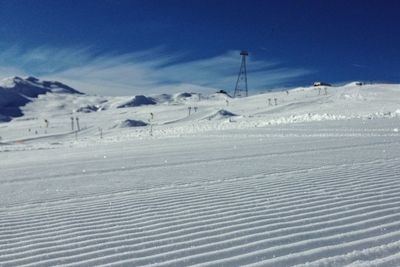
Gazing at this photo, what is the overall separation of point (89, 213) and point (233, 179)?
3098mm

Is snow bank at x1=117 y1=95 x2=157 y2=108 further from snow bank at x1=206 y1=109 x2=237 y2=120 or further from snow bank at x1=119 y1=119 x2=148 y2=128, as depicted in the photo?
snow bank at x1=206 y1=109 x2=237 y2=120

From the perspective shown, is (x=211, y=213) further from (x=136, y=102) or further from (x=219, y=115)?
(x=136, y=102)

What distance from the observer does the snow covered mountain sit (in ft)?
354

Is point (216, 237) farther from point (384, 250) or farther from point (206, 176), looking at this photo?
point (206, 176)

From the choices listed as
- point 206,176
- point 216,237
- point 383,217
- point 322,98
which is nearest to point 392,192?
point 383,217

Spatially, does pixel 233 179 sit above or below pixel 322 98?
below

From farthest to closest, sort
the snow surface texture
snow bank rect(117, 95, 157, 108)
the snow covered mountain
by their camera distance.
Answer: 1. the snow covered mountain
2. snow bank rect(117, 95, 157, 108)
3. the snow surface texture

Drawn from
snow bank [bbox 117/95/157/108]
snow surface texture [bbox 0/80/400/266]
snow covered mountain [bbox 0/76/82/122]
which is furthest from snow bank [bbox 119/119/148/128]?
snow bank [bbox 117/95/157/108]

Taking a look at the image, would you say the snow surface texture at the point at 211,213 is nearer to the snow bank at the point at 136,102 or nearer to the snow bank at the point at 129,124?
the snow bank at the point at 129,124

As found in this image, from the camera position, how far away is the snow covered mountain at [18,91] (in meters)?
108

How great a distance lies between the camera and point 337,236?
424 cm

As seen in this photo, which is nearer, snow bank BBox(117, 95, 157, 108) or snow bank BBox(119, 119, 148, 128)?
snow bank BBox(119, 119, 148, 128)

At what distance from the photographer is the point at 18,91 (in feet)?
447

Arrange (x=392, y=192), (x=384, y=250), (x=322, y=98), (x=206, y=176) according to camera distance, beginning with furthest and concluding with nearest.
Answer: (x=322, y=98) < (x=206, y=176) < (x=392, y=192) < (x=384, y=250)
